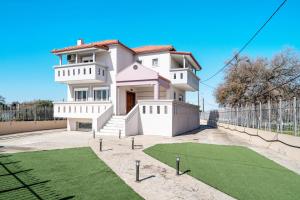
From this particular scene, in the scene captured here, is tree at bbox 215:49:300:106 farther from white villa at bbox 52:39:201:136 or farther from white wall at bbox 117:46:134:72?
white wall at bbox 117:46:134:72

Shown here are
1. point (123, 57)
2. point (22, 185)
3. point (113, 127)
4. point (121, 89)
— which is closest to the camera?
point (22, 185)

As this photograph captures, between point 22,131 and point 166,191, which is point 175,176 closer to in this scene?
point 166,191

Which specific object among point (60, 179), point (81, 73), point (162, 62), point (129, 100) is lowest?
point (60, 179)

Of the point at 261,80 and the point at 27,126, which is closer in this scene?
the point at 27,126

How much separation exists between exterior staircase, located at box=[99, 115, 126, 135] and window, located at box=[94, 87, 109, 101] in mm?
3454

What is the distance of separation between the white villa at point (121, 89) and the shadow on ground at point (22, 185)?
10592 millimetres

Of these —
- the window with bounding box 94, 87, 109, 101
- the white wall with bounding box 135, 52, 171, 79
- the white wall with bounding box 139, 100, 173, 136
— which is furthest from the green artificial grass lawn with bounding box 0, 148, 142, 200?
the white wall with bounding box 135, 52, 171, 79

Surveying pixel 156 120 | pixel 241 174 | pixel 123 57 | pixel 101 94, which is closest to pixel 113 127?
pixel 156 120

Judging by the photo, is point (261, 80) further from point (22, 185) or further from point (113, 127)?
point (22, 185)

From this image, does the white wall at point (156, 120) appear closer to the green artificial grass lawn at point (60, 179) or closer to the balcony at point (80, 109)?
the balcony at point (80, 109)

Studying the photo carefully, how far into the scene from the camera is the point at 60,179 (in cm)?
682

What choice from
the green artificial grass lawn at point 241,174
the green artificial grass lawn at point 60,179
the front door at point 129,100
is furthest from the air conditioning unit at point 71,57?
the green artificial grass lawn at point 241,174

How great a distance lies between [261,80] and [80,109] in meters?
25.8

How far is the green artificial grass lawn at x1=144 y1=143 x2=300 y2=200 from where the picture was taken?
621 centimetres
